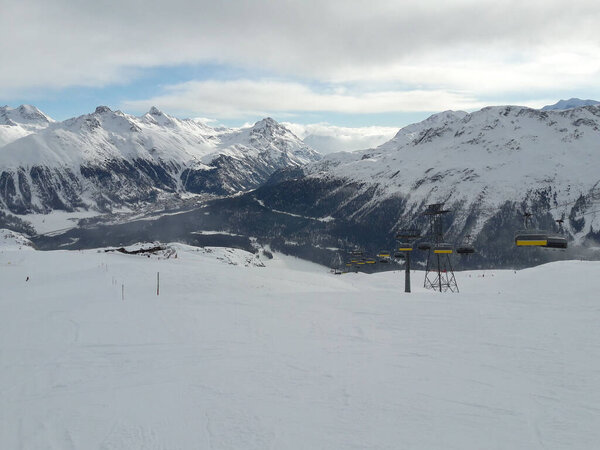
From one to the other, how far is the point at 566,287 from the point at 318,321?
73.4 ft

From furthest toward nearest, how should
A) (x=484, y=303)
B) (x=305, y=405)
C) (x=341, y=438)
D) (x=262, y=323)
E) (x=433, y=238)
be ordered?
1. (x=433, y=238)
2. (x=484, y=303)
3. (x=262, y=323)
4. (x=305, y=405)
5. (x=341, y=438)

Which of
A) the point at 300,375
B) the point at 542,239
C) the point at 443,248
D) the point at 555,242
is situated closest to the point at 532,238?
the point at 542,239

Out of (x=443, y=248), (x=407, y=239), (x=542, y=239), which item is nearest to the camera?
(x=542, y=239)

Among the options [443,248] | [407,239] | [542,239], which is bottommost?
[443,248]

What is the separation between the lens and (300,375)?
13.2 metres

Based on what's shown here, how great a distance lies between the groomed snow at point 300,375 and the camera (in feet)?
31.8

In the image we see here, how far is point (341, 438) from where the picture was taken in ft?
30.8

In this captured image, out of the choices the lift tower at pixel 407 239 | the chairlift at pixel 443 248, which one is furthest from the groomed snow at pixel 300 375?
the lift tower at pixel 407 239

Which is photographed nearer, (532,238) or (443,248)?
(532,238)

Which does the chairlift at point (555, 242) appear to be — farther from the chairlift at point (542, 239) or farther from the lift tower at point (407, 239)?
the lift tower at point (407, 239)

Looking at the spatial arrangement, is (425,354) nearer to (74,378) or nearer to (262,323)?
(262,323)

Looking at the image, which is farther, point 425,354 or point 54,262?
point 54,262

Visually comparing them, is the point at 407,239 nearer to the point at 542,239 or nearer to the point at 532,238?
the point at 532,238

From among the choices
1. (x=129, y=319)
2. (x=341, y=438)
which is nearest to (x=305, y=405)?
(x=341, y=438)
